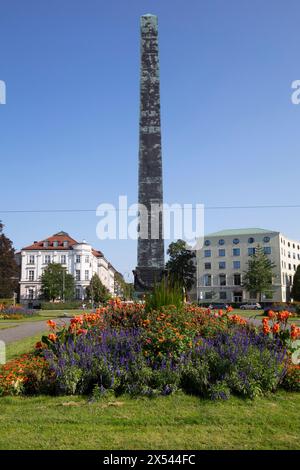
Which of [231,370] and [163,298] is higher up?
[163,298]

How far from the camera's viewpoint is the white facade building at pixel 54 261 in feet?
315

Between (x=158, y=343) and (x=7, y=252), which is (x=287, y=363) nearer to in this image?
(x=158, y=343)

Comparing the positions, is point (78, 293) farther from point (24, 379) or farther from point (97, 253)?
point (24, 379)

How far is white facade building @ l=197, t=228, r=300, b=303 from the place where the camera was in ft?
288

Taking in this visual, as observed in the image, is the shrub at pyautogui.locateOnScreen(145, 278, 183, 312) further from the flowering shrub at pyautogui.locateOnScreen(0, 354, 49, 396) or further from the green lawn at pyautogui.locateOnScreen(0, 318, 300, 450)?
the green lawn at pyautogui.locateOnScreen(0, 318, 300, 450)

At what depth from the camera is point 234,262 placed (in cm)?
9044

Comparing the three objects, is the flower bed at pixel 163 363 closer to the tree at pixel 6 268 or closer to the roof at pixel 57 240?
the tree at pixel 6 268

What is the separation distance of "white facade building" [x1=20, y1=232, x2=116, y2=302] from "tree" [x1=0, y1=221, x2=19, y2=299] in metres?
27.3

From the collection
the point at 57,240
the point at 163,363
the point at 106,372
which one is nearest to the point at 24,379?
the point at 106,372

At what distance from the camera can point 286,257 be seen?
9150cm

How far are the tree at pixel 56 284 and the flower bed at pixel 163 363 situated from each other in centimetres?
7389

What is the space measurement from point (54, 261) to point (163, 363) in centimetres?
9317

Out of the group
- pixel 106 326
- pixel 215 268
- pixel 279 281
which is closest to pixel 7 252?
pixel 215 268
